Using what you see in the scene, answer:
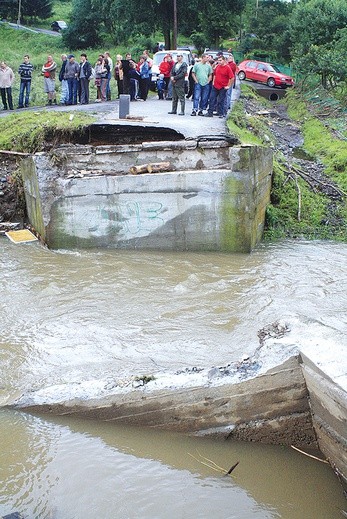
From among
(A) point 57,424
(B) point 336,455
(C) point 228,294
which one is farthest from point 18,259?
(B) point 336,455

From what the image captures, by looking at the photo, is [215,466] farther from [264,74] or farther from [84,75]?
[264,74]

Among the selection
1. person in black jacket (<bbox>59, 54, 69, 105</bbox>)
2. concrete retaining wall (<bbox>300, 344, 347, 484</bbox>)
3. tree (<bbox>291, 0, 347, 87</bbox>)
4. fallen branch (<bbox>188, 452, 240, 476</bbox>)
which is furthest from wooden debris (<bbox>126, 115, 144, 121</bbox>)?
tree (<bbox>291, 0, 347, 87</bbox>)

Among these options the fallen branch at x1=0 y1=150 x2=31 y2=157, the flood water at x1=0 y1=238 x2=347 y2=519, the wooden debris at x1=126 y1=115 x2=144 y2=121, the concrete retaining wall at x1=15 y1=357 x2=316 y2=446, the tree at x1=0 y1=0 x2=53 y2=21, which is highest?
the tree at x1=0 y1=0 x2=53 y2=21

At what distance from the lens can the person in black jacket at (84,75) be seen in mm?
19163

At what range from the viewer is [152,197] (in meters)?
11.9

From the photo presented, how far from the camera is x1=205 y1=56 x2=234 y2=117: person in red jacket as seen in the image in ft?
51.3

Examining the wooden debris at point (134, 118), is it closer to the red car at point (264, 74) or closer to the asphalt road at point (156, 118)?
the asphalt road at point (156, 118)

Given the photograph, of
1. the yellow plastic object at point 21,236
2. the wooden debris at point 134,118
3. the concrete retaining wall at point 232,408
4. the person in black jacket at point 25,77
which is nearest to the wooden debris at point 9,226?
the yellow plastic object at point 21,236

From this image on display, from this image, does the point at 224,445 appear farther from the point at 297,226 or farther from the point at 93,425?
the point at 297,226

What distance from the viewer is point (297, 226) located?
538 inches

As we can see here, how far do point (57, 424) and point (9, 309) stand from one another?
12.0ft

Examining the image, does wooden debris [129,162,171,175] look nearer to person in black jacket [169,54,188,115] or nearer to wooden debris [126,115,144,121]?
wooden debris [126,115,144,121]

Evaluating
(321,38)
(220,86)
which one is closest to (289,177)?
(220,86)

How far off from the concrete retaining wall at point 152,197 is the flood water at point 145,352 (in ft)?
1.24
